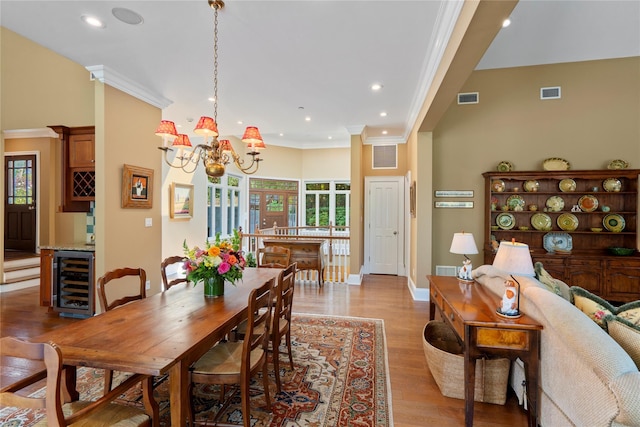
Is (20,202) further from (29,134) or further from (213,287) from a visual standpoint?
(213,287)

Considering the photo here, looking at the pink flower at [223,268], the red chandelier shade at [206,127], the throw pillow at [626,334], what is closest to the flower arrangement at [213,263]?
the pink flower at [223,268]

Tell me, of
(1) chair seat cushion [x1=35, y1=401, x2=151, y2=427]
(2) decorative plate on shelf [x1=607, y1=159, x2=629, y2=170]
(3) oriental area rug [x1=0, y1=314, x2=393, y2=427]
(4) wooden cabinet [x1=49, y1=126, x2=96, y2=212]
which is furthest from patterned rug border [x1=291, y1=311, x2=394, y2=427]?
(2) decorative plate on shelf [x1=607, y1=159, x2=629, y2=170]

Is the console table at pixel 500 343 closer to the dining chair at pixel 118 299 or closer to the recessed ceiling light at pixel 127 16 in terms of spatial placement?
the dining chair at pixel 118 299

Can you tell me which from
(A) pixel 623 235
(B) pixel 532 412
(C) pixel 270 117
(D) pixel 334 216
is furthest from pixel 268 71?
(D) pixel 334 216

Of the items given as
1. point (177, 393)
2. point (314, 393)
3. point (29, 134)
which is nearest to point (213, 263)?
point (177, 393)

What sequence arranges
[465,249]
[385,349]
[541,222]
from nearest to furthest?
[465,249] < [385,349] < [541,222]

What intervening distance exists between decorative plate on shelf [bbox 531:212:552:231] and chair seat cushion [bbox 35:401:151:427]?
545 centimetres

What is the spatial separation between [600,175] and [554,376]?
13.8 ft

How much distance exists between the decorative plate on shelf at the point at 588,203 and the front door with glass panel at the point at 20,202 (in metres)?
10.3

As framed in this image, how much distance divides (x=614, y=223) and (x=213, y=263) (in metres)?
5.82

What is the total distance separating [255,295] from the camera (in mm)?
1806

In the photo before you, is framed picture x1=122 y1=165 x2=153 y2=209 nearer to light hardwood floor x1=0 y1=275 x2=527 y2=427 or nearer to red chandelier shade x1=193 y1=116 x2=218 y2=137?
light hardwood floor x1=0 y1=275 x2=527 y2=427

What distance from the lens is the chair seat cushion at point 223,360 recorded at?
184 cm

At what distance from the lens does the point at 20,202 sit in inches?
258
